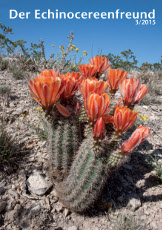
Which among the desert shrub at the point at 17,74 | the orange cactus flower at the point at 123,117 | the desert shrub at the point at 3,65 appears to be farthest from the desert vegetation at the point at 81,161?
the desert shrub at the point at 3,65

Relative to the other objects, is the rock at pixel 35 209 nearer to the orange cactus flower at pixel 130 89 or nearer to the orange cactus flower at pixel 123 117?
the orange cactus flower at pixel 123 117

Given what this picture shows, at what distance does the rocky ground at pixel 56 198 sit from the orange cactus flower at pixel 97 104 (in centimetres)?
95

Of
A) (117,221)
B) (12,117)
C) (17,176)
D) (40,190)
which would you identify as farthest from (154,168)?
(12,117)

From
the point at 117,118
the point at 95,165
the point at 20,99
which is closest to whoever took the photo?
the point at 117,118

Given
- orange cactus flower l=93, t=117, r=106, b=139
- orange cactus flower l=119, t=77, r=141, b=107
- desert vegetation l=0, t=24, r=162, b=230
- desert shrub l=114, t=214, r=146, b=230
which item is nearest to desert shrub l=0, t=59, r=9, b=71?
desert vegetation l=0, t=24, r=162, b=230

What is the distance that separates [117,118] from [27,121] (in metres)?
1.72

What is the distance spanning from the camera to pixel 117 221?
1.63 meters

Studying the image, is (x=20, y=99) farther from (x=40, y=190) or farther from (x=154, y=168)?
(x=154, y=168)

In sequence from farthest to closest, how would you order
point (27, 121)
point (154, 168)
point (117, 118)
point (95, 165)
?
point (27, 121) < point (154, 168) < point (95, 165) < point (117, 118)

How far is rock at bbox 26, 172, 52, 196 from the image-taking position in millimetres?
1788

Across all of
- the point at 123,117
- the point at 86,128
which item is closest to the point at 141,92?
the point at 123,117

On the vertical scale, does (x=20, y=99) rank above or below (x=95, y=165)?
above

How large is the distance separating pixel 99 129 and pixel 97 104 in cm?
16

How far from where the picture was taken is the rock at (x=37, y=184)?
5.87 feet
